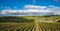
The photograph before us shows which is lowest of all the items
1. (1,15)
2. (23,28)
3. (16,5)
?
(23,28)

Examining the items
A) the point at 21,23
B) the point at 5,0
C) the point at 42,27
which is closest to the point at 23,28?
the point at 21,23

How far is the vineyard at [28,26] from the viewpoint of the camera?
12.3ft

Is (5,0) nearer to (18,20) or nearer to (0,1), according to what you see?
(0,1)

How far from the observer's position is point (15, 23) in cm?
381

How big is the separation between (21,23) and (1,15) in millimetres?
541

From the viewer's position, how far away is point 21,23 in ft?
12.5

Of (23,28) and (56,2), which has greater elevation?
(56,2)

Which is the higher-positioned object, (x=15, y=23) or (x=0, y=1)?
(x=0, y=1)

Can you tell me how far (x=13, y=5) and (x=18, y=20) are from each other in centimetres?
40

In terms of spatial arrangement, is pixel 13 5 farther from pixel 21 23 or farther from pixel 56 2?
pixel 56 2

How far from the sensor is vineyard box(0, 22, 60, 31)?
3750 millimetres

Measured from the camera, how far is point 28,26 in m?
3.75

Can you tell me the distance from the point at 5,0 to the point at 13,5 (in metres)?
0.23

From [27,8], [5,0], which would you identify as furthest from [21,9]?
[5,0]
